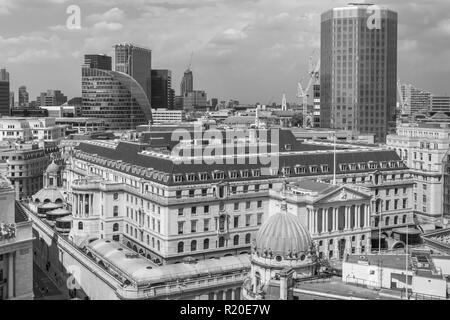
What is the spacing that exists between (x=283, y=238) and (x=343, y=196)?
36119 millimetres

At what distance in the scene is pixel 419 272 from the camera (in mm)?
54500

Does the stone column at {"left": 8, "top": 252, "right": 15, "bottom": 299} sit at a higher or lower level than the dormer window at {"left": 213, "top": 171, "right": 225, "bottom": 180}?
lower

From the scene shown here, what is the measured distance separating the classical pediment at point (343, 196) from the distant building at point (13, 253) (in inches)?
1775

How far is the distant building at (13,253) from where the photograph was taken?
67125 mm

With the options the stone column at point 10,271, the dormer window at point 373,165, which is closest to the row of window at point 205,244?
the dormer window at point 373,165

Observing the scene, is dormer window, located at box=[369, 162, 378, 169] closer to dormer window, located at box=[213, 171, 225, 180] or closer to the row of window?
the row of window

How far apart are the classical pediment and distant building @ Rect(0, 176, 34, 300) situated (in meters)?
45.1

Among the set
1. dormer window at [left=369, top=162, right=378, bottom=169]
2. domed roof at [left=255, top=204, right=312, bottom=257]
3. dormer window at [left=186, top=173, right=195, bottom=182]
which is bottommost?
domed roof at [left=255, top=204, right=312, bottom=257]

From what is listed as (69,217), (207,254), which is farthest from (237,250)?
(69,217)

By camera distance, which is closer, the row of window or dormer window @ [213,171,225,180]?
the row of window

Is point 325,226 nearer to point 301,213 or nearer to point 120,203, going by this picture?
point 301,213

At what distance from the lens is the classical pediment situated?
329 ft

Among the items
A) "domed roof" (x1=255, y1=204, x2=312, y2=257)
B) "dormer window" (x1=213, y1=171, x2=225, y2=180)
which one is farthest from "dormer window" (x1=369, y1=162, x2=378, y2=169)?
"domed roof" (x1=255, y1=204, x2=312, y2=257)

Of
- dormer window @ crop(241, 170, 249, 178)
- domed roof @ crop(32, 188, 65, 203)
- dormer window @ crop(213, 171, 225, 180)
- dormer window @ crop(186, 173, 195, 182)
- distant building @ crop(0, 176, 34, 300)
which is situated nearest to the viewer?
distant building @ crop(0, 176, 34, 300)
